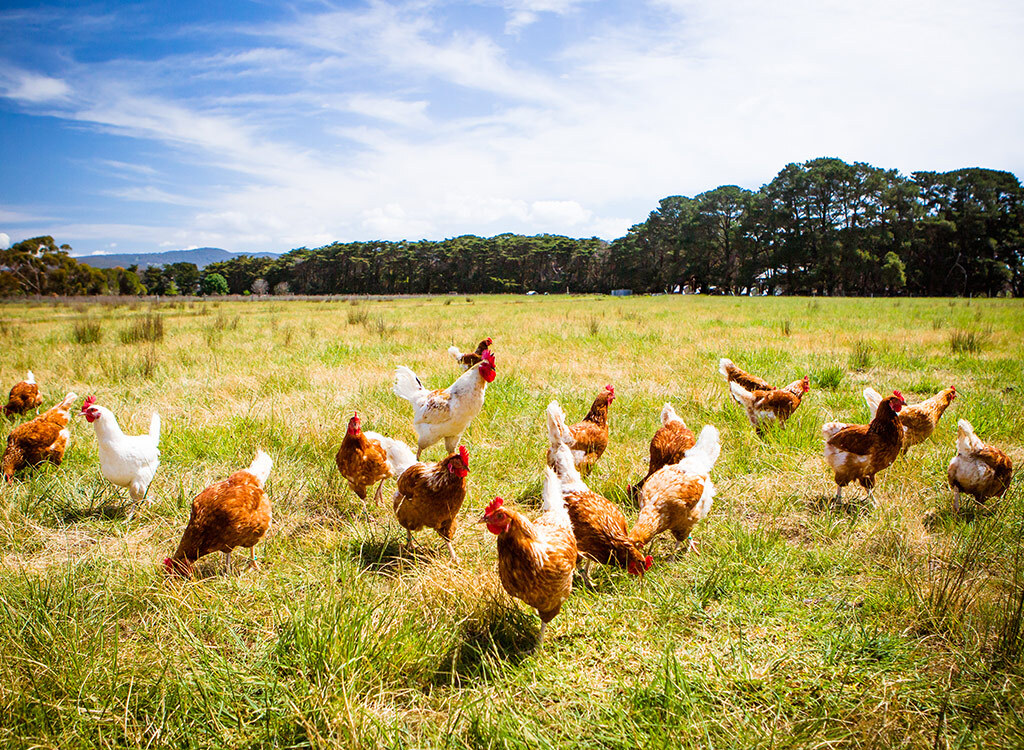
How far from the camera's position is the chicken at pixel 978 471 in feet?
10.8

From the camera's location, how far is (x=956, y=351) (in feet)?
31.7

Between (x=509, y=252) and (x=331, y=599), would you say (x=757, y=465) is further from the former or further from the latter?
(x=509, y=252)

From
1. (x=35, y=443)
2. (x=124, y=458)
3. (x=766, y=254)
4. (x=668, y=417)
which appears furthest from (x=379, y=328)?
(x=766, y=254)

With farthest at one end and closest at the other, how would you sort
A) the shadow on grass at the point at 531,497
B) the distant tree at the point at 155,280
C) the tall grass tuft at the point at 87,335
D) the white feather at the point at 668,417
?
the distant tree at the point at 155,280 → the tall grass tuft at the point at 87,335 → the white feather at the point at 668,417 → the shadow on grass at the point at 531,497

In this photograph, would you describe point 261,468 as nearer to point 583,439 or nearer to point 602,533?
point 602,533

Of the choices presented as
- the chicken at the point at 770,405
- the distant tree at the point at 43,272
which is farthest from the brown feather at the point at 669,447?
the distant tree at the point at 43,272

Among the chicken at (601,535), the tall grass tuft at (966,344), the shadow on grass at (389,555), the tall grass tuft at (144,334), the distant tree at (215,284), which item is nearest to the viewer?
the chicken at (601,535)

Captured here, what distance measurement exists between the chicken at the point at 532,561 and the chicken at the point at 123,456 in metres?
3.06

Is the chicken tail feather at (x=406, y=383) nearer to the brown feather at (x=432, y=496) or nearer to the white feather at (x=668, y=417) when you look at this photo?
the brown feather at (x=432, y=496)

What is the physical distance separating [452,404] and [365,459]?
1012 mm

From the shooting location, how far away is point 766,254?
5594cm

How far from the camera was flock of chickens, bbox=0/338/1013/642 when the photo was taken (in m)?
2.31

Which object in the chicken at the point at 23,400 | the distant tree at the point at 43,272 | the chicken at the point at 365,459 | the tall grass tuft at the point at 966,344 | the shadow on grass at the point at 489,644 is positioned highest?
the distant tree at the point at 43,272

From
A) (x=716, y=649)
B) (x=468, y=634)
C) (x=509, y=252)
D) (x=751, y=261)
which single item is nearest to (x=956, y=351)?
(x=716, y=649)
